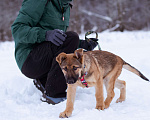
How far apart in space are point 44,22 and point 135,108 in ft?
6.42

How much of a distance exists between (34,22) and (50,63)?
0.72 meters

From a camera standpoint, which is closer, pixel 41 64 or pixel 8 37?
pixel 41 64

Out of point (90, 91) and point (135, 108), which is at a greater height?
point (135, 108)

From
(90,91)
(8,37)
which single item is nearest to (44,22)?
(90,91)

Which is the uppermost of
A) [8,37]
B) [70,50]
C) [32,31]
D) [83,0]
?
[32,31]

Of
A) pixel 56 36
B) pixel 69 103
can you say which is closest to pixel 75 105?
pixel 69 103

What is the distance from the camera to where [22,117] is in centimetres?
240

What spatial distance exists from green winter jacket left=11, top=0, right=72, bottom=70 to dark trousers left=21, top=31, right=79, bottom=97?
5.4 inches

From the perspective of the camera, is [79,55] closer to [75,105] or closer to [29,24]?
[75,105]

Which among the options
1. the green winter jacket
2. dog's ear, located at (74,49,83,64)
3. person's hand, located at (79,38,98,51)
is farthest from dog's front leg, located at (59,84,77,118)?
person's hand, located at (79,38,98,51)

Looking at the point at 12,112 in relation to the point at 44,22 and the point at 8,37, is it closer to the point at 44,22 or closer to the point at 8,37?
the point at 44,22

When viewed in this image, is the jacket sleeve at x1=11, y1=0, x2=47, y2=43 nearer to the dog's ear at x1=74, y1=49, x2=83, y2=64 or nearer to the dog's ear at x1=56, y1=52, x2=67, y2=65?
the dog's ear at x1=56, y1=52, x2=67, y2=65

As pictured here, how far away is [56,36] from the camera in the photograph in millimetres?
2881

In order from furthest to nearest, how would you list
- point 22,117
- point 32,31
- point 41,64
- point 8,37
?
point 8,37 → point 41,64 → point 32,31 → point 22,117
